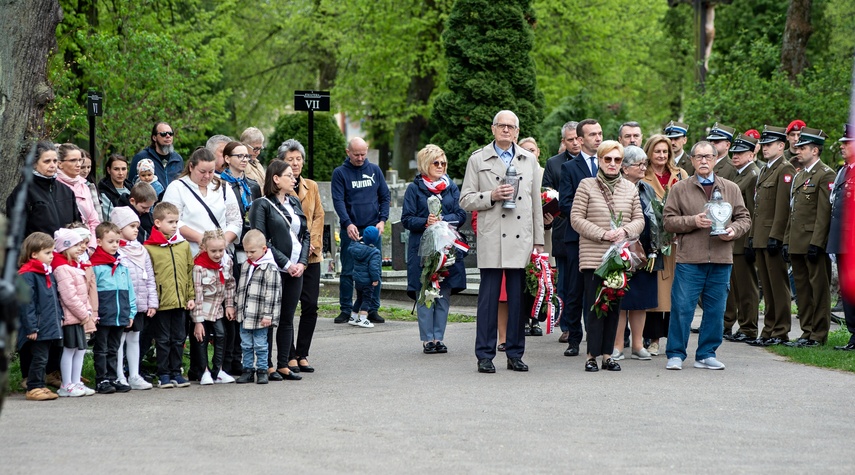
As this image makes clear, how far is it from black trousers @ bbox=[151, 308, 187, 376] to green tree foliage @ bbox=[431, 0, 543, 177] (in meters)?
17.2

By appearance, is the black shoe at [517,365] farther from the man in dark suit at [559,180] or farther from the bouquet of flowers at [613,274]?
the man in dark suit at [559,180]

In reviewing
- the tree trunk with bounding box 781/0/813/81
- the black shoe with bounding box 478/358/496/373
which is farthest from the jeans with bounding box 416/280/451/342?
the tree trunk with bounding box 781/0/813/81

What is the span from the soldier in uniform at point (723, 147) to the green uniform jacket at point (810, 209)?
935 mm

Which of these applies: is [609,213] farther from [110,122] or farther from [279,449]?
[110,122]

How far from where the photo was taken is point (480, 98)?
2708cm

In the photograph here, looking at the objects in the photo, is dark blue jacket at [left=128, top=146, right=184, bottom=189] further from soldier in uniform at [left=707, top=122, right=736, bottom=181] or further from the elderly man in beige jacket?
soldier in uniform at [left=707, top=122, right=736, bottom=181]

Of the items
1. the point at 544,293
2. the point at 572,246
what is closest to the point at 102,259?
the point at 544,293

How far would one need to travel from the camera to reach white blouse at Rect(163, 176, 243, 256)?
9.88m

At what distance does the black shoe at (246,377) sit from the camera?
32.4ft

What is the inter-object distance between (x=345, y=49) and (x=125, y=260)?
2942 centimetres

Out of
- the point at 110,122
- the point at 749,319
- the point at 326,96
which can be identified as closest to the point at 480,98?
the point at 110,122

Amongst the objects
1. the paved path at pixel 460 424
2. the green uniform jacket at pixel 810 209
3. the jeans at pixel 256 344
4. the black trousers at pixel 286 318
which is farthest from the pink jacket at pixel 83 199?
the green uniform jacket at pixel 810 209

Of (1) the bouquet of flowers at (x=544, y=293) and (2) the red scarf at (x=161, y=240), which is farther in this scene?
(1) the bouquet of flowers at (x=544, y=293)

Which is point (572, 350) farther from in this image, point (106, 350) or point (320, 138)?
point (320, 138)
